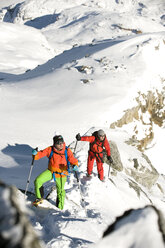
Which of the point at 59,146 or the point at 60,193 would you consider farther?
the point at 60,193

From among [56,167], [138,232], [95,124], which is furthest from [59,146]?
[95,124]

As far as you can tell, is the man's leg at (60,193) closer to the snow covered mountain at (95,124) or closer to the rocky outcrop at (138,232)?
the snow covered mountain at (95,124)

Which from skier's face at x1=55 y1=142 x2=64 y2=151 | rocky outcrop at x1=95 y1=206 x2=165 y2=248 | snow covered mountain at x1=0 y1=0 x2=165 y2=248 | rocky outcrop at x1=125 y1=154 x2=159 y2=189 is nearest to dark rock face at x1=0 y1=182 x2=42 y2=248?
snow covered mountain at x1=0 y1=0 x2=165 y2=248

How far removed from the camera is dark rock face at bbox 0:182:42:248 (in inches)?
41.6

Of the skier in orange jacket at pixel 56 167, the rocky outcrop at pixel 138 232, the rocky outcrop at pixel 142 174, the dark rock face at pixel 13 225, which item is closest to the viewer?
the dark rock face at pixel 13 225

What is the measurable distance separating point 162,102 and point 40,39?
124ft

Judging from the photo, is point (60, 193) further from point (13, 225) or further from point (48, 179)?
point (13, 225)

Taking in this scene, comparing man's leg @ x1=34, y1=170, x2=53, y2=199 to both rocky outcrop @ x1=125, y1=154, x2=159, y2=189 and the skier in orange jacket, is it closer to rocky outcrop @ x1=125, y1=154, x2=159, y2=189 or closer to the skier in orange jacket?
the skier in orange jacket

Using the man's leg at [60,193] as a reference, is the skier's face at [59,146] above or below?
above

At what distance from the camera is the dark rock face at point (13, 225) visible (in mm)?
1057

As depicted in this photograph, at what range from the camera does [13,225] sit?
1.10m

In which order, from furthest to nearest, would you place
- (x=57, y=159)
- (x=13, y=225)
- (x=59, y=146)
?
(x=57, y=159), (x=59, y=146), (x=13, y=225)

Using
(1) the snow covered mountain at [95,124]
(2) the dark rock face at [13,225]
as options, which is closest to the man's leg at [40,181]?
(1) the snow covered mountain at [95,124]

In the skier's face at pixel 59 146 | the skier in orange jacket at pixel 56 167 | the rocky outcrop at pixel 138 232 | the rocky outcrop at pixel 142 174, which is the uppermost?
the rocky outcrop at pixel 138 232
